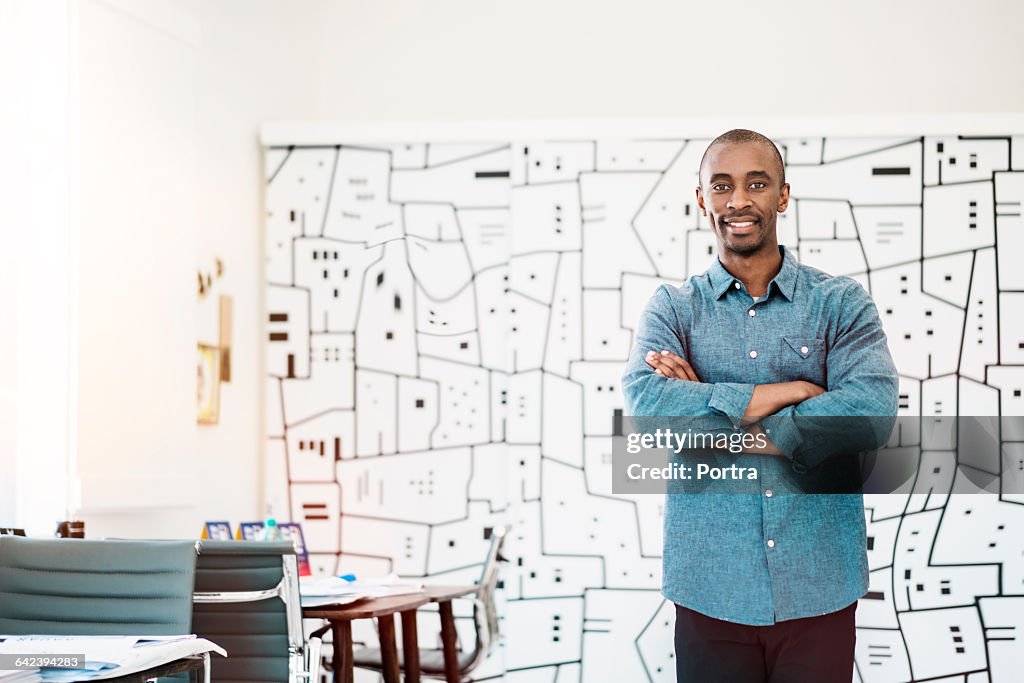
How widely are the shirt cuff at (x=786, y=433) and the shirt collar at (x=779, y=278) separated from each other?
245 millimetres

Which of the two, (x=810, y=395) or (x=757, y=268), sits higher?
(x=757, y=268)

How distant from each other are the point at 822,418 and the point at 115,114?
2428mm

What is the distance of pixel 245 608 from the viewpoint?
288 cm

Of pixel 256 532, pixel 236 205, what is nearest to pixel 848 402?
pixel 256 532

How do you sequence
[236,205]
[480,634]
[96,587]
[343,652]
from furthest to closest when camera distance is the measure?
[236,205], [480,634], [343,652], [96,587]

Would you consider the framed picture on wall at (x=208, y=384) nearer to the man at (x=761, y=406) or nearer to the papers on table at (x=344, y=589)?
the papers on table at (x=344, y=589)

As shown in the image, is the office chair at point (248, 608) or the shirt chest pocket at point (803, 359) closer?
the shirt chest pocket at point (803, 359)

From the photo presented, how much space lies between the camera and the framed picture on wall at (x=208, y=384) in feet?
14.4

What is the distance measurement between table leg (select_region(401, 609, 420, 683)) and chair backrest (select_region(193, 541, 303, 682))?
28.8 inches

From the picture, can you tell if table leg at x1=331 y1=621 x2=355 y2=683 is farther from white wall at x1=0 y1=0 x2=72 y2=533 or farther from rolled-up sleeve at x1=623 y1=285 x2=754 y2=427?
rolled-up sleeve at x1=623 y1=285 x2=754 y2=427

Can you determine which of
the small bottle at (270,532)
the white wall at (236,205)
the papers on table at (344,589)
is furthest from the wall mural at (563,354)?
the papers on table at (344,589)

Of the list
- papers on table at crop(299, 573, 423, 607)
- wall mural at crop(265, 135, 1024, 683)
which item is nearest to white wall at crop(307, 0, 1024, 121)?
wall mural at crop(265, 135, 1024, 683)

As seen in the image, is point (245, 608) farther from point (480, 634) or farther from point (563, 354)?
point (563, 354)

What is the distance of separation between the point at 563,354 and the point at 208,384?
1.27 m
